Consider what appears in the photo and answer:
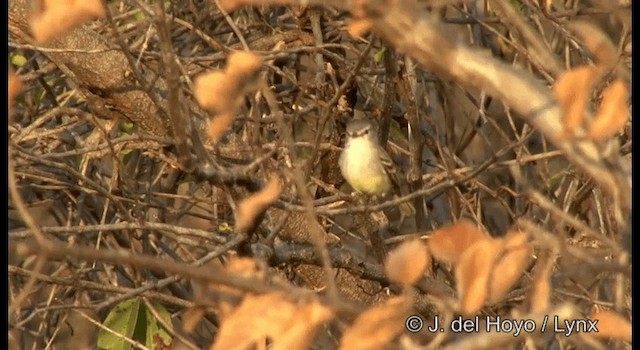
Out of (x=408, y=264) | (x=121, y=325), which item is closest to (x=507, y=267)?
(x=408, y=264)

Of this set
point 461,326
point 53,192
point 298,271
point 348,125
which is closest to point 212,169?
point 461,326

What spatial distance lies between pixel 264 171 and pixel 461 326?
0.78m

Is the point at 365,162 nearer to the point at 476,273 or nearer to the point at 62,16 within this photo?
the point at 62,16

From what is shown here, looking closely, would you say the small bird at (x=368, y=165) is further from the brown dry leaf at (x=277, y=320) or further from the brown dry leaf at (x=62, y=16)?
the brown dry leaf at (x=277, y=320)

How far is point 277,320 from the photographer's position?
1.82 metres

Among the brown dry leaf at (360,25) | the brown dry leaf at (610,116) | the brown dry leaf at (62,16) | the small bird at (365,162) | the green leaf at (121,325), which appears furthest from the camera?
the small bird at (365,162)

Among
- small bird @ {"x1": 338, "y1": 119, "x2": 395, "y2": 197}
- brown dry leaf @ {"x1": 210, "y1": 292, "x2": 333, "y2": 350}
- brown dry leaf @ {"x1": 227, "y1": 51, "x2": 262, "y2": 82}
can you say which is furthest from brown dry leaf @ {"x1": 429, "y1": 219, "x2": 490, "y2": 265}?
small bird @ {"x1": 338, "y1": 119, "x2": 395, "y2": 197}

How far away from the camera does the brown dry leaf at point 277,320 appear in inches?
70.6

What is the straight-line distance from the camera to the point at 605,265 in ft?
5.90

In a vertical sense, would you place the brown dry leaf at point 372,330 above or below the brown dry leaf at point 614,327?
above

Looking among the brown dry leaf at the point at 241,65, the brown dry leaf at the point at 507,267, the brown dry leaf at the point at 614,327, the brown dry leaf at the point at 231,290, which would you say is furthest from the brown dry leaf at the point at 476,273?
the brown dry leaf at the point at 241,65

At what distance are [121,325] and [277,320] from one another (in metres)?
2.03

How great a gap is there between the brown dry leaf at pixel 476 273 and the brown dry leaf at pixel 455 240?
0.32 ft

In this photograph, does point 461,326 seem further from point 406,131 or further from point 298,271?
point 406,131
